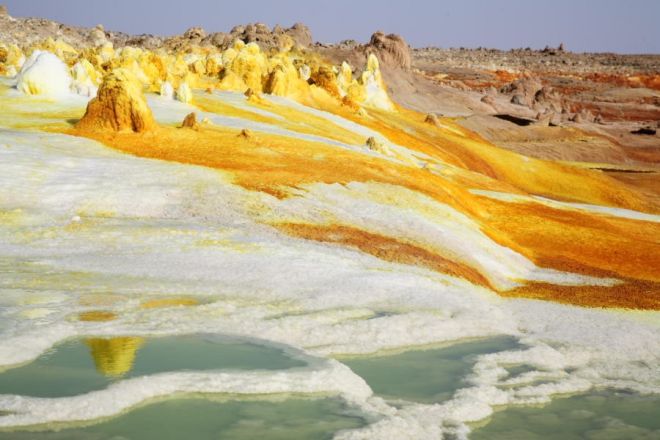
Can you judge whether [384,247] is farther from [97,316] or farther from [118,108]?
[118,108]

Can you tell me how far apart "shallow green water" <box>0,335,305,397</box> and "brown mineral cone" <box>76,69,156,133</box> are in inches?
654

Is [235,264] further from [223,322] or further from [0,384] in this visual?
[0,384]

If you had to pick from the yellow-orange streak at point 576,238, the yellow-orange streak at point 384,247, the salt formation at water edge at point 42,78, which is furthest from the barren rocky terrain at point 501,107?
the yellow-orange streak at point 384,247

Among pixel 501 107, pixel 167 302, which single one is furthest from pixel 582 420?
pixel 501 107

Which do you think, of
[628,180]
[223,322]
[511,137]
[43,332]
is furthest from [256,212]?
[511,137]

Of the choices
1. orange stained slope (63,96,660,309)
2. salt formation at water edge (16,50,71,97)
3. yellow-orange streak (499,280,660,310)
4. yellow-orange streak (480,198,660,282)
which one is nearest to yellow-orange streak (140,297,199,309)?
orange stained slope (63,96,660,309)

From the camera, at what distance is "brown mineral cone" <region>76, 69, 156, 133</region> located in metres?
30.3

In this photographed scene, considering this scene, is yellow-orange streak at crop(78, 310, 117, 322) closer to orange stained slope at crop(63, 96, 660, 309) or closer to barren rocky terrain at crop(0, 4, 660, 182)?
orange stained slope at crop(63, 96, 660, 309)

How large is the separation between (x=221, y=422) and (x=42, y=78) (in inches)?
1100

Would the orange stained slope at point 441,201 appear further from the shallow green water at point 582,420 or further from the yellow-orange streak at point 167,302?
the shallow green water at point 582,420

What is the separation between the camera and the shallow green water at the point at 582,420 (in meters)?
13.2

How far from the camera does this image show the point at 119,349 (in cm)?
1464

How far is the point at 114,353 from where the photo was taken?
47.4 ft

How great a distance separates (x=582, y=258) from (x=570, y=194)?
89.6 feet
